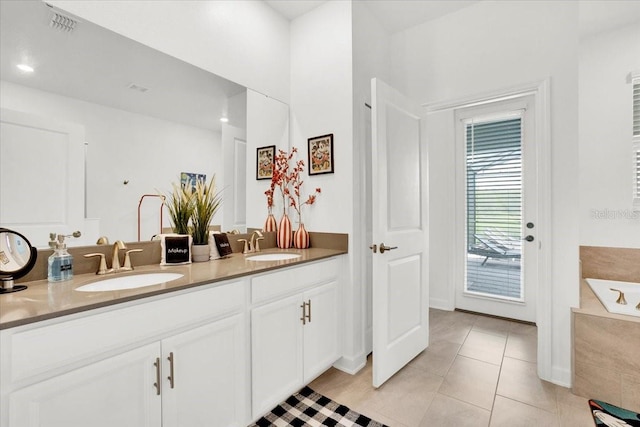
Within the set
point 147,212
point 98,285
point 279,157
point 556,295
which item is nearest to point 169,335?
point 98,285

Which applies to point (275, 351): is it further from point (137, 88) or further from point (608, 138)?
point (608, 138)

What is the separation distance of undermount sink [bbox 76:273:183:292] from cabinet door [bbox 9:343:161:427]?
0.33 m

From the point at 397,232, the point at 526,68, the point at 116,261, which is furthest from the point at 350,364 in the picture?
the point at 526,68

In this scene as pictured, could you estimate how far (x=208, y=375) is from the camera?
134 centimetres

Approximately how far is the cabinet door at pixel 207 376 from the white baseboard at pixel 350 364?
2.99ft

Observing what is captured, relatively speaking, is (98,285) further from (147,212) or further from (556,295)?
(556,295)

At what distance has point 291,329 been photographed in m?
1.77

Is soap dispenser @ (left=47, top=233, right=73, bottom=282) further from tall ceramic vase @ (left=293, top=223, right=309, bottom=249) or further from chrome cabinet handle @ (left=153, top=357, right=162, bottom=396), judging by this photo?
tall ceramic vase @ (left=293, top=223, right=309, bottom=249)

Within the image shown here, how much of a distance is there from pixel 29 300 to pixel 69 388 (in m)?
0.32

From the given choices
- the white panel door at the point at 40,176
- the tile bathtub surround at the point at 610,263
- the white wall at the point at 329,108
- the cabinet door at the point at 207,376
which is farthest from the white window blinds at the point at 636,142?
the white panel door at the point at 40,176

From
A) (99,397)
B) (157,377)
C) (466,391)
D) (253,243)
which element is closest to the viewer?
(99,397)

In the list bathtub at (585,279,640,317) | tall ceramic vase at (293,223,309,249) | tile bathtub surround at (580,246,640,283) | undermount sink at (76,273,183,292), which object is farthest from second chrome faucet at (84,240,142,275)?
tile bathtub surround at (580,246,640,283)

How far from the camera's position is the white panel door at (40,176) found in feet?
4.14

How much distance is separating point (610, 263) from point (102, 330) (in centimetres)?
342
